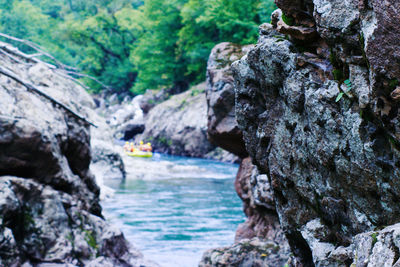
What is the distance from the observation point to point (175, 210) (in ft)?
41.5

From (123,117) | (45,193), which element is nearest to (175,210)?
(45,193)

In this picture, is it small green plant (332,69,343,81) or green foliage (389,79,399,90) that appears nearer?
green foliage (389,79,399,90)

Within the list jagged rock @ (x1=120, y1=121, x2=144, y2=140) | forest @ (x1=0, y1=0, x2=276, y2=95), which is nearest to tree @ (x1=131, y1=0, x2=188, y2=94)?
forest @ (x1=0, y1=0, x2=276, y2=95)

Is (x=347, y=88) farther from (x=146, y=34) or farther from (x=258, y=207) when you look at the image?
(x=146, y=34)

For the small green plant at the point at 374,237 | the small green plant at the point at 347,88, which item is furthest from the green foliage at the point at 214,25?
the small green plant at the point at 374,237

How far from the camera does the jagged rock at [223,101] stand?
7.05 metres

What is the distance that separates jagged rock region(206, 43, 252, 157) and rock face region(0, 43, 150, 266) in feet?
7.09

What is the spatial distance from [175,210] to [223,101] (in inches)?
246

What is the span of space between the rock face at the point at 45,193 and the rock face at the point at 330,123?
2718 millimetres

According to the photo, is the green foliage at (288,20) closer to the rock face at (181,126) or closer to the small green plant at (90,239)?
the small green plant at (90,239)

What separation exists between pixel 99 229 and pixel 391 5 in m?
5.36

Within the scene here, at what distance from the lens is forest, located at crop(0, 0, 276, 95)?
1145 inches

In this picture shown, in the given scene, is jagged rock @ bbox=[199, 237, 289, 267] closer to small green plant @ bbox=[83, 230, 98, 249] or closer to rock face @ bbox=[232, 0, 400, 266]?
small green plant @ bbox=[83, 230, 98, 249]

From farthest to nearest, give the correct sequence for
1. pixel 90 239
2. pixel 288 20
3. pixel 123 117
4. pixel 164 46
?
1. pixel 123 117
2. pixel 164 46
3. pixel 90 239
4. pixel 288 20
